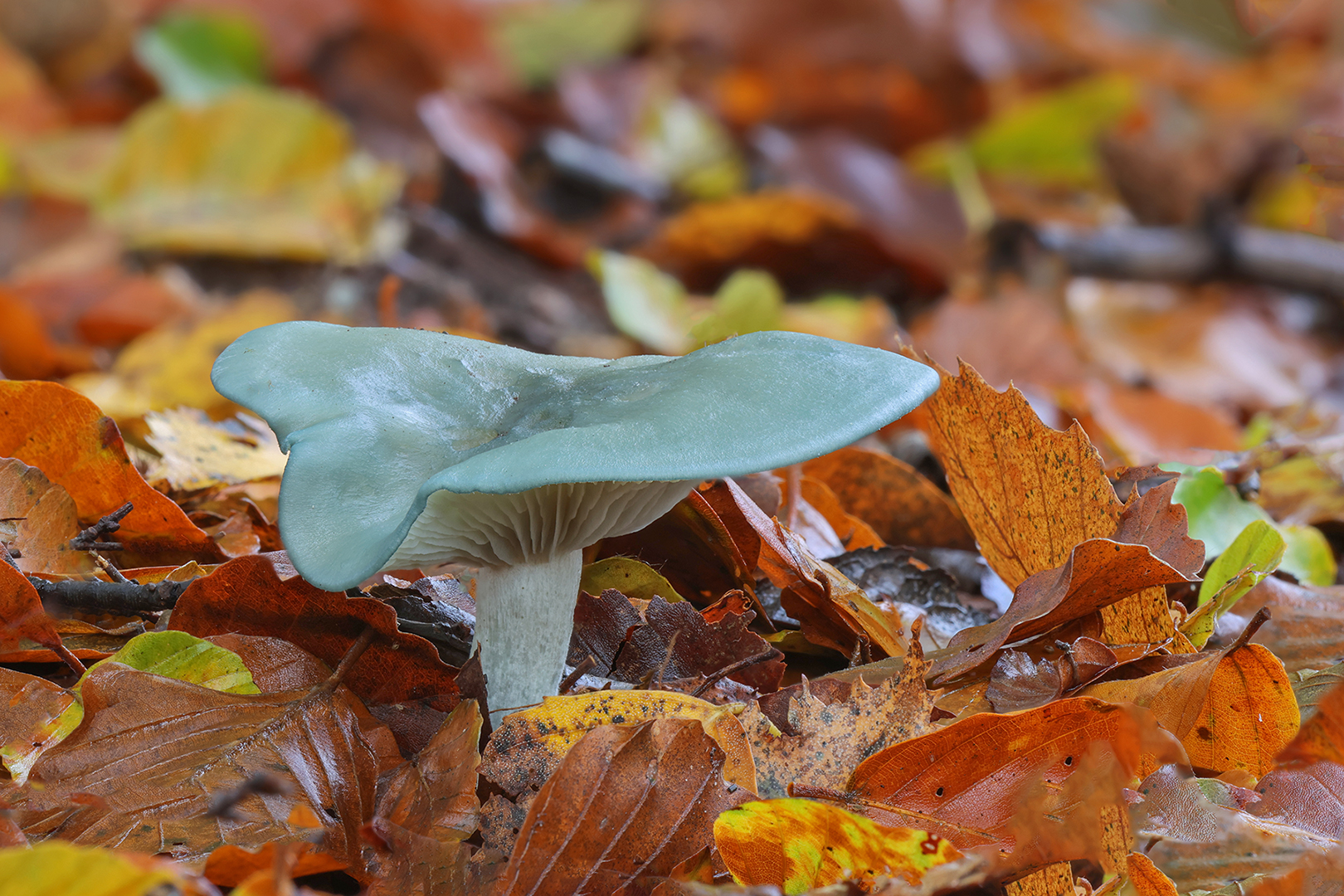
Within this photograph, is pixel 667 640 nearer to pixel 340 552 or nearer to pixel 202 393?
pixel 340 552

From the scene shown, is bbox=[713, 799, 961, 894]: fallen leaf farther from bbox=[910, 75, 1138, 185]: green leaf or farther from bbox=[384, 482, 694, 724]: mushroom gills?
bbox=[910, 75, 1138, 185]: green leaf

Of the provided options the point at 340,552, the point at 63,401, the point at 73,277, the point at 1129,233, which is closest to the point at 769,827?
the point at 340,552

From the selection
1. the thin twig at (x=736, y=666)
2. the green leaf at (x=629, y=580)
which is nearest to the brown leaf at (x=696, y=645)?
the thin twig at (x=736, y=666)

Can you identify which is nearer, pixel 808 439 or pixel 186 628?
pixel 808 439

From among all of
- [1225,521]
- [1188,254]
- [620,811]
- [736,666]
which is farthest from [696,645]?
[1188,254]

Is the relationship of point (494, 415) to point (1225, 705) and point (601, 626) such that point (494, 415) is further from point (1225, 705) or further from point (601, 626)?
point (1225, 705)

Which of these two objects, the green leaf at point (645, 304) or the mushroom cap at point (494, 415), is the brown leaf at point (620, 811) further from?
the green leaf at point (645, 304)

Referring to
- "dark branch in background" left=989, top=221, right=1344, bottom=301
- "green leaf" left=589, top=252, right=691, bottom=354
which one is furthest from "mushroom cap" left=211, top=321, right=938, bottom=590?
"dark branch in background" left=989, top=221, right=1344, bottom=301
